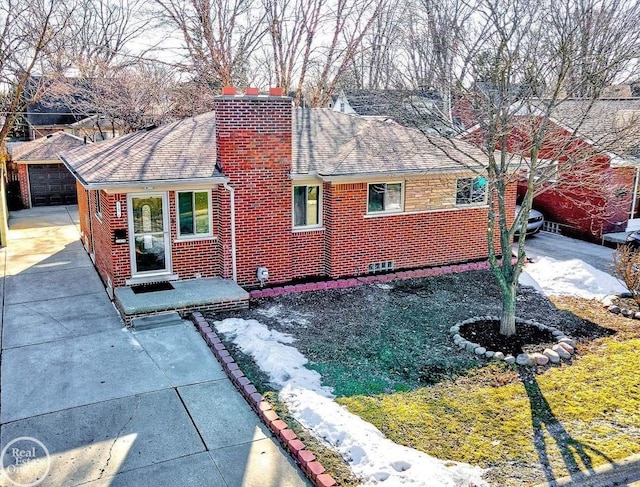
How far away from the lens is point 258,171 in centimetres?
1171

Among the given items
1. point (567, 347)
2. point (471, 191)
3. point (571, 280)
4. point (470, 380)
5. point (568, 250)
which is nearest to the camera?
point (470, 380)

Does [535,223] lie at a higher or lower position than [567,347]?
higher

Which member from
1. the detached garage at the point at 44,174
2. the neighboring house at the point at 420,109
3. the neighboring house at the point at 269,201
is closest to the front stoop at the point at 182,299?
the neighboring house at the point at 269,201

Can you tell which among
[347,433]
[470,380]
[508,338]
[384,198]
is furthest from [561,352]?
[384,198]

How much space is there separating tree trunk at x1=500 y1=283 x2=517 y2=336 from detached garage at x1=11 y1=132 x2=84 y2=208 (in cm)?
1984

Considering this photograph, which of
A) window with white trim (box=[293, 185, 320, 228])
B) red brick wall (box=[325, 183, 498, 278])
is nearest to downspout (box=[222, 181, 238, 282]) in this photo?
window with white trim (box=[293, 185, 320, 228])

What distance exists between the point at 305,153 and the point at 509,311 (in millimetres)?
5897

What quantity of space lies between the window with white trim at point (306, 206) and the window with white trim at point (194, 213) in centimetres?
193

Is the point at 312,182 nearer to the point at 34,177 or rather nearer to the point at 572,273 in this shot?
the point at 572,273

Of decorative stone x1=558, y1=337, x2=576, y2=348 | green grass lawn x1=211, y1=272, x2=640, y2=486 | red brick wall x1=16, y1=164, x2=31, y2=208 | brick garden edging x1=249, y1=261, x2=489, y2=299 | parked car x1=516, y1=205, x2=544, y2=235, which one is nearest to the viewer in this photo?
green grass lawn x1=211, y1=272, x2=640, y2=486

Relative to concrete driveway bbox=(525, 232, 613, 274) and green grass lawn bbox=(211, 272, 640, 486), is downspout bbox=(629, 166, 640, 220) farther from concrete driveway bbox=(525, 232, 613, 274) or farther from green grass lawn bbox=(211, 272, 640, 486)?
green grass lawn bbox=(211, 272, 640, 486)

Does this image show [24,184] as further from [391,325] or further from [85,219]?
[391,325]

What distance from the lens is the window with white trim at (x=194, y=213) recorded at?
11.4 meters

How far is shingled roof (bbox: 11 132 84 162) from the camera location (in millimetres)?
23312
